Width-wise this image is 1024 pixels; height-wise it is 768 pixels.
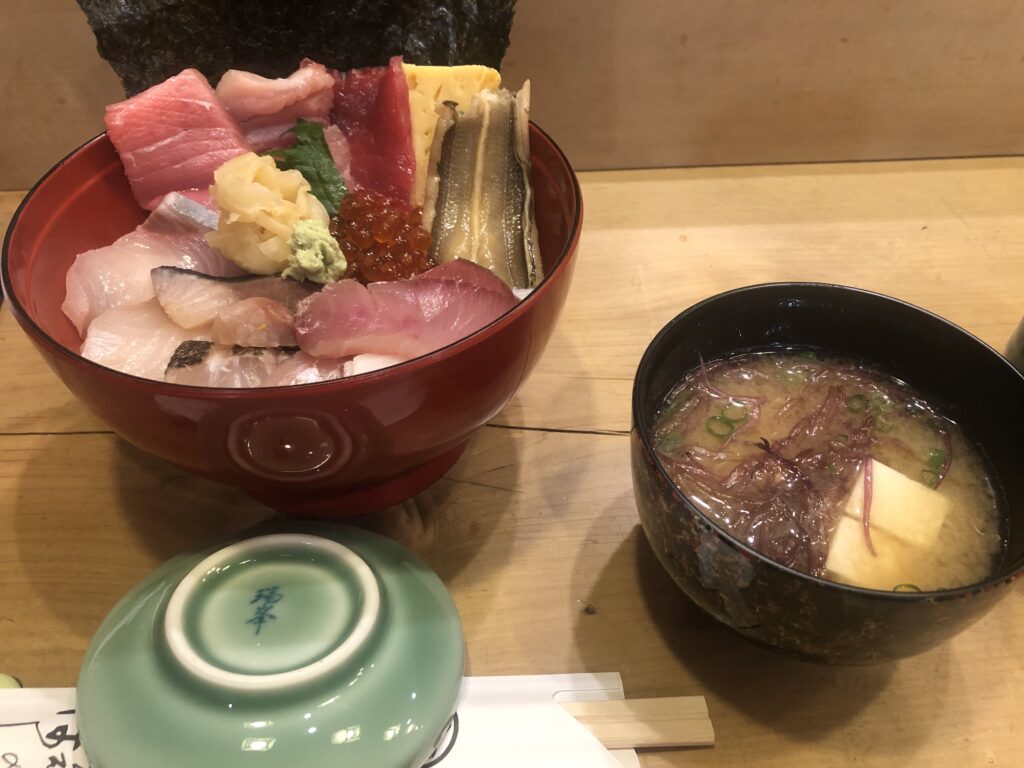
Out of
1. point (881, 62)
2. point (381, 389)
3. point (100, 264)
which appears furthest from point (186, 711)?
point (881, 62)

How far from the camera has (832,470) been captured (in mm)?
748

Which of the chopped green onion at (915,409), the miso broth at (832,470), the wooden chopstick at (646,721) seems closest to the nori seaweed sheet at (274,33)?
the miso broth at (832,470)

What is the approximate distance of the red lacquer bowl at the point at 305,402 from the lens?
2.11 ft

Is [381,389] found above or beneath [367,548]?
above

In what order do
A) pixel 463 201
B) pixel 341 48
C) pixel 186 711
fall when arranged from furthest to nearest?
pixel 341 48, pixel 463 201, pixel 186 711

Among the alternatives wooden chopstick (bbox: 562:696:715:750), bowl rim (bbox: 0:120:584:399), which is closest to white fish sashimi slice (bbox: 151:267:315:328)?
bowl rim (bbox: 0:120:584:399)

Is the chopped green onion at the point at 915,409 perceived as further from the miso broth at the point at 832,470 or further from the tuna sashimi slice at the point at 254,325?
the tuna sashimi slice at the point at 254,325

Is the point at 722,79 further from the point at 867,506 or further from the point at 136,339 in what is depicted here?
the point at 136,339

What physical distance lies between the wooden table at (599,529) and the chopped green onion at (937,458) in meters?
0.18

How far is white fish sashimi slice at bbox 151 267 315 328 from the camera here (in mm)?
795

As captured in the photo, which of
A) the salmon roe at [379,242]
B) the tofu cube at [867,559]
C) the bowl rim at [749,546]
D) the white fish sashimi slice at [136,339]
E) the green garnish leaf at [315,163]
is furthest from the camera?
the green garnish leaf at [315,163]

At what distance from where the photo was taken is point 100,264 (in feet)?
2.83

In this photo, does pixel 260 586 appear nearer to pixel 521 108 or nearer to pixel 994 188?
pixel 521 108

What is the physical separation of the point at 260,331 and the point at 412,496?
28 cm
